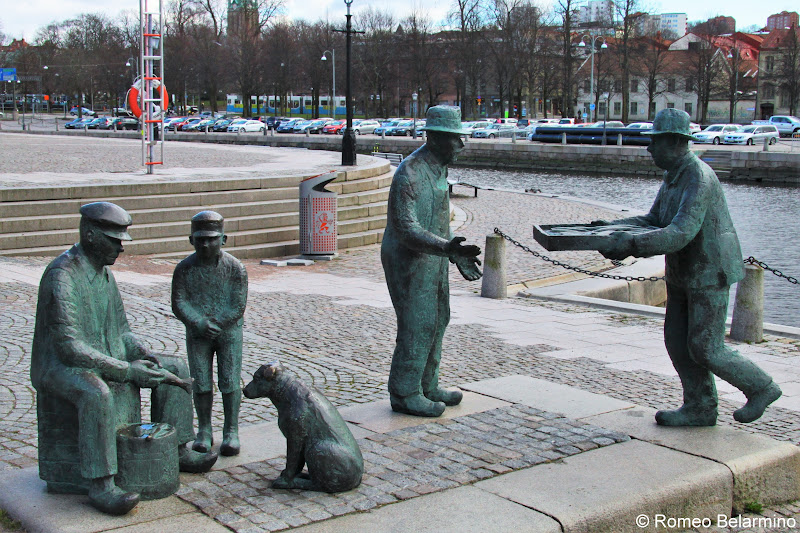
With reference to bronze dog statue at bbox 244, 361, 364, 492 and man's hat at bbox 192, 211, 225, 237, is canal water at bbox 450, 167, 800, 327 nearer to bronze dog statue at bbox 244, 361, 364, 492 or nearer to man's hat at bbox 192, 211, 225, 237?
bronze dog statue at bbox 244, 361, 364, 492

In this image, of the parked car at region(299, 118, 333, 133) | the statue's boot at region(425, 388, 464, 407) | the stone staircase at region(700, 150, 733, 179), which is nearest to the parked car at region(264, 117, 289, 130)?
the parked car at region(299, 118, 333, 133)

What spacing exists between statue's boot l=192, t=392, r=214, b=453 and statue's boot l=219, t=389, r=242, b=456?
82mm

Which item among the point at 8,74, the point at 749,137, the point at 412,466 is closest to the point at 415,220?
the point at 412,466

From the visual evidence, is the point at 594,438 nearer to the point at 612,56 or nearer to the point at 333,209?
the point at 333,209

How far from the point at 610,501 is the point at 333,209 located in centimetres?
1064

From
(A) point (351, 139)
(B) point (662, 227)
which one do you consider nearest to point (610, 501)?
(B) point (662, 227)

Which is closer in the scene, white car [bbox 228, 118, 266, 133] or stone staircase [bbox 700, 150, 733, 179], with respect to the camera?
stone staircase [bbox 700, 150, 733, 179]

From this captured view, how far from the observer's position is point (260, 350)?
8.72 m

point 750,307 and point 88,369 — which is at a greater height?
point 88,369

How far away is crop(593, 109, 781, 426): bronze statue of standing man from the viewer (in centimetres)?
528

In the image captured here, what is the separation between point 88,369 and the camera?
4289 millimetres

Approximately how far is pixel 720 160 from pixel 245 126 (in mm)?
31551

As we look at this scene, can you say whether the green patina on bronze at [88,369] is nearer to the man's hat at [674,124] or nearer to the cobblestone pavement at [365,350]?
the cobblestone pavement at [365,350]

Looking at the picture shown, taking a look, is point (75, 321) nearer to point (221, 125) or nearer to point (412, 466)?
point (412, 466)
